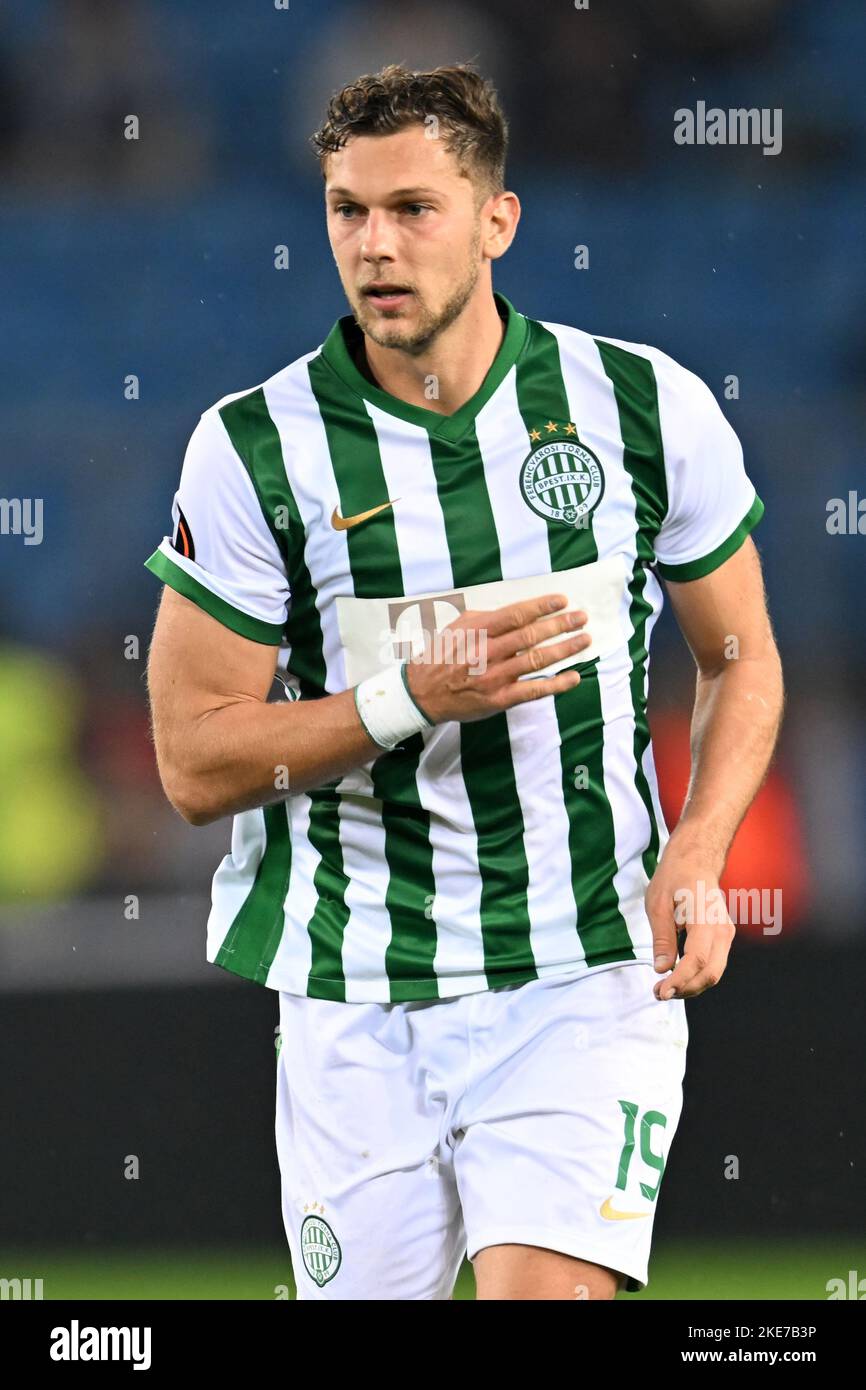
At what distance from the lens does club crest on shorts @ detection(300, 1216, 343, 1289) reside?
2.37 meters

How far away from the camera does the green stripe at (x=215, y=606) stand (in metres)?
2.33

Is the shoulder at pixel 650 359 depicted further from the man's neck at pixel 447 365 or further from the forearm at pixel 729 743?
the forearm at pixel 729 743

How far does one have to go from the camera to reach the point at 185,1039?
4242mm

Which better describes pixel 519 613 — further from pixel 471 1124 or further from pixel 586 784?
pixel 471 1124

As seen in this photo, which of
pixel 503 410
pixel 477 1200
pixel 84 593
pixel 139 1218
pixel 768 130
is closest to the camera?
pixel 477 1200

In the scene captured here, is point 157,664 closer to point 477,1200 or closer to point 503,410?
point 503,410

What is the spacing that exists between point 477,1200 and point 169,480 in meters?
3.70

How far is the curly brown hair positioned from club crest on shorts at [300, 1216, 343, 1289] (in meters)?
1.35

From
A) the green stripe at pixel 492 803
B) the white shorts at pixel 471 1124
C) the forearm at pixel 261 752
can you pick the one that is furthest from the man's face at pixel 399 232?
the white shorts at pixel 471 1124

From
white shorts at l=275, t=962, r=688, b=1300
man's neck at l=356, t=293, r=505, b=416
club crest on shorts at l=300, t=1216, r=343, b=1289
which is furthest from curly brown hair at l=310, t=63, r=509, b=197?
club crest on shorts at l=300, t=1216, r=343, b=1289

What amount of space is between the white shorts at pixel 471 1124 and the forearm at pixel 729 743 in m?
0.21

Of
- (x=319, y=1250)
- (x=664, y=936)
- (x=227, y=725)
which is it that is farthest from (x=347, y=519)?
(x=319, y=1250)

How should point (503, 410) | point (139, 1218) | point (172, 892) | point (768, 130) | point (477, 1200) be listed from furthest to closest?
point (768, 130)
point (172, 892)
point (139, 1218)
point (503, 410)
point (477, 1200)

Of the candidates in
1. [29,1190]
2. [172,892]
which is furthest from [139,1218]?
[172,892]
